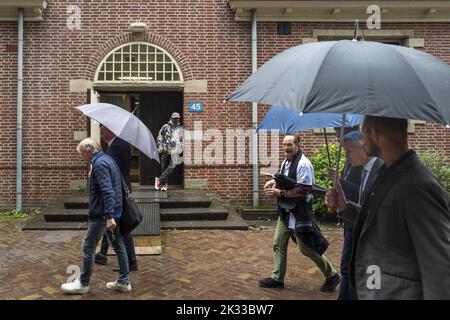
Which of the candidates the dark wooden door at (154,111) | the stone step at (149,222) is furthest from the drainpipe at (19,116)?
the stone step at (149,222)

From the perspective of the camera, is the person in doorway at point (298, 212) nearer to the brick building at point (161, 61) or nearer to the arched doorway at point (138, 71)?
the brick building at point (161, 61)

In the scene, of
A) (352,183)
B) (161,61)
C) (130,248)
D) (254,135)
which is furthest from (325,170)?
(352,183)

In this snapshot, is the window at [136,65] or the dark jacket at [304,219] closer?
the dark jacket at [304,219]

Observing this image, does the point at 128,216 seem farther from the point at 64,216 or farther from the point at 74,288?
the point at 64,216

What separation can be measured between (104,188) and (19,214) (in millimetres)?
6469

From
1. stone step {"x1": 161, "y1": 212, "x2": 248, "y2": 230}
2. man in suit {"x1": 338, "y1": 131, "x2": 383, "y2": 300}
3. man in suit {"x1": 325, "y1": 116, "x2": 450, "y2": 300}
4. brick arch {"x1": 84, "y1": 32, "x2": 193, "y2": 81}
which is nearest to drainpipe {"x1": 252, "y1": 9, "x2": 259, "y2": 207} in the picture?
brick arch {"x1": 84, "y1": 32, "x2": 193, "y2": 81}

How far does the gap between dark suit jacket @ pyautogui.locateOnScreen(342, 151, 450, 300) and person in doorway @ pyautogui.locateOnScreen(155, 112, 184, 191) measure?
780 centimetres

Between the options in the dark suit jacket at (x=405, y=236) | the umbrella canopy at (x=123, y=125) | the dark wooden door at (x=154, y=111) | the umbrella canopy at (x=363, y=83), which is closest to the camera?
the dark suit jacket at (x=405, y=236)

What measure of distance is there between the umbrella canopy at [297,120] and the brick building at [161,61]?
636 cm

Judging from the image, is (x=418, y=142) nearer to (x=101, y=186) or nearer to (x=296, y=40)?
(x=296, y=40)

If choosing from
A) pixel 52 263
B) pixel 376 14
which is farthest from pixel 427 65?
pixel 376 14

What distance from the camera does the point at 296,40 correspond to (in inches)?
431

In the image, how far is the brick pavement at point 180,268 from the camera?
5047 millimetres

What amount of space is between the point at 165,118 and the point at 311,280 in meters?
6.86
